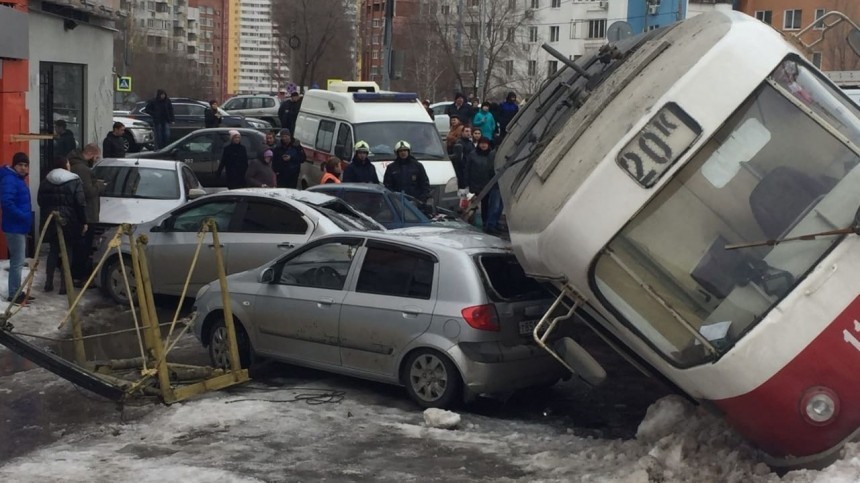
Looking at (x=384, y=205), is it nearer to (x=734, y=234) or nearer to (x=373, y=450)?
(x=373, y=450)

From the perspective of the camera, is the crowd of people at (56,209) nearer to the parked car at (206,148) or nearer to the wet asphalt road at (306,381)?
the wet asphalt road at (306,381)

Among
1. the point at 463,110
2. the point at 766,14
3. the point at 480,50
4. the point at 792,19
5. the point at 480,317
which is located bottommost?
the point at 480,317

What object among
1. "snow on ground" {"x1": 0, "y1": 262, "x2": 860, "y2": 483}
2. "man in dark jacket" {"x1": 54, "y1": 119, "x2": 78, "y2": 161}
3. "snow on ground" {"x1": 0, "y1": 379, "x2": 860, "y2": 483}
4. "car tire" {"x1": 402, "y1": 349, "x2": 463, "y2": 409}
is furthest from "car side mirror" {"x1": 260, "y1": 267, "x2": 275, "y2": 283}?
"man in dark jacket" {"x1": 54, "y1": 119, "x2": 78, "y2": 161}

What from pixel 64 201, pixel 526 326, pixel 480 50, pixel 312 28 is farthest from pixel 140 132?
pixel 312 28

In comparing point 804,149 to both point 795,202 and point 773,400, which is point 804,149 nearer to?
point 795,202

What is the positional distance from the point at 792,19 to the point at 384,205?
230 ft

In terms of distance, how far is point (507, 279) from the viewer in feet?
30.6

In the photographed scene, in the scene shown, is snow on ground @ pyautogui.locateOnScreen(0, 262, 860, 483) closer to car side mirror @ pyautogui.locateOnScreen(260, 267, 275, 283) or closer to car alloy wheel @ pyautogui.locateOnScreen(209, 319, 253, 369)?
car alloy wheel @ pyautogui.locateOnScreen(209, 319, 253, 369)

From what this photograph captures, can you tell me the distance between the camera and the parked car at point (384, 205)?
1464 centimetres

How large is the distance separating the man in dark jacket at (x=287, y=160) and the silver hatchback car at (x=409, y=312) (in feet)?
31.5

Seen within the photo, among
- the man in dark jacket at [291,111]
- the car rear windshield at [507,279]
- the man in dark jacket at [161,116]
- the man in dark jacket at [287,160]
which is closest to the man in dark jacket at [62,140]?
the man in dark jacket at [287,160]

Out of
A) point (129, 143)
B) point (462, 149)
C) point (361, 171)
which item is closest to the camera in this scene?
point (361, 171)

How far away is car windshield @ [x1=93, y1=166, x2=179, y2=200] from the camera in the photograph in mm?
16000

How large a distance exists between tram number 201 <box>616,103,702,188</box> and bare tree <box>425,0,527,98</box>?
165ft
